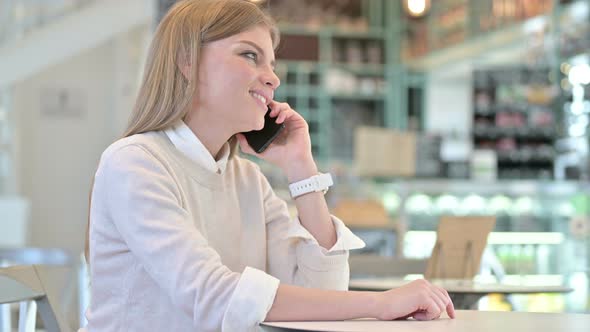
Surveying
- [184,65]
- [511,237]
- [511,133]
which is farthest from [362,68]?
[184,65]

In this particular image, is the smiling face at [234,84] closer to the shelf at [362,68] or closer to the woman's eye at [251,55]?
the woman's eye at [251,55]

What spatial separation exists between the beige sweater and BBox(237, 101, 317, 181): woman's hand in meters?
0.06

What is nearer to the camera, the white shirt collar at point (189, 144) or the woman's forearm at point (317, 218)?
the white shirt collar at point (189, 144)

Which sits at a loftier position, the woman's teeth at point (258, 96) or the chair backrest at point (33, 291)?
the woman's teeth at point (258, 96)

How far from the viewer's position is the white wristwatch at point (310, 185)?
6.24 ft

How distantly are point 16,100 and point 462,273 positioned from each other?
7.37m

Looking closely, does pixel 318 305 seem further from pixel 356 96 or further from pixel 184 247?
pixel 356 96

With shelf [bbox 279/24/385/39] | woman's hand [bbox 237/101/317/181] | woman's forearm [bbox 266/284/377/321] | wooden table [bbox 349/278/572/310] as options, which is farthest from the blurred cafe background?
woman's forearm [bbox 266/284/377/321]

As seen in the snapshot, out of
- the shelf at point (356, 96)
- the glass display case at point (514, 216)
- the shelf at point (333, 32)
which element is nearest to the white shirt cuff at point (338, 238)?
the glass display case at point (514, 216)

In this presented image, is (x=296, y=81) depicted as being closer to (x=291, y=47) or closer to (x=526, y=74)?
(x=291, y=47)

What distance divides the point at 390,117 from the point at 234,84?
11553 mm

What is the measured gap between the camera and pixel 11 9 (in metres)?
8.19

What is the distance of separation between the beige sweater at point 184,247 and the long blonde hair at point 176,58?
50 millimetres

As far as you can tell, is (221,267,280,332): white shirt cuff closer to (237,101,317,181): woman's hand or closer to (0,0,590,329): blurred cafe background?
(237,101,317,181): woman's hand
